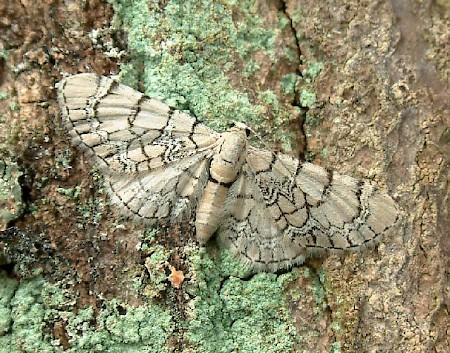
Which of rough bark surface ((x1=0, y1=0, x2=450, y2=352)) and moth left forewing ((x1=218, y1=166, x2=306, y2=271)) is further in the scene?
moth left forewing ((x1=218, y1=166, x2=306, y2=271))

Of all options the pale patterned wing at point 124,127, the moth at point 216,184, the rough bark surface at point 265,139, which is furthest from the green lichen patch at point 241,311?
the pale patterned wing at point 124,127

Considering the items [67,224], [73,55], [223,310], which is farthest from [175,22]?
[223,310]

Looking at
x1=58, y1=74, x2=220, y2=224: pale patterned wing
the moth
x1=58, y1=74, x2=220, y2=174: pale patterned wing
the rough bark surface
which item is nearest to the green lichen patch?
the rough bark surface

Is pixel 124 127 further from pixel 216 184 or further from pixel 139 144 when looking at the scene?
pixel 216 184

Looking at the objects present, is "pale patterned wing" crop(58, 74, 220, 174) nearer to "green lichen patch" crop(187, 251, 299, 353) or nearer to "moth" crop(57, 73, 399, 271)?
"moth" crop(57, 73, 399, 271)

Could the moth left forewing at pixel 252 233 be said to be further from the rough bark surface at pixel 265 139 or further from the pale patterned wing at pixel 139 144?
the pale patterned wing at pixel 139 144

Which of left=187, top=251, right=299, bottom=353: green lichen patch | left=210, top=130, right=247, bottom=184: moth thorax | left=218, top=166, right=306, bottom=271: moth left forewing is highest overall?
left=210, top=130, right=247, bottom=184: moth thorax

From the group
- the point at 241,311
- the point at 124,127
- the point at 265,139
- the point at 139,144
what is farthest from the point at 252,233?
the point at 124,127

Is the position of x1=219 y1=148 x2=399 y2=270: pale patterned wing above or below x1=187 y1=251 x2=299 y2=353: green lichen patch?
above
